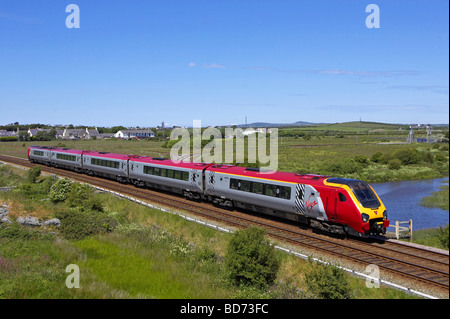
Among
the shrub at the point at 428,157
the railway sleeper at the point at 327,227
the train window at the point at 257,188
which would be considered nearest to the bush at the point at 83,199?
the train window at the point at 257,188

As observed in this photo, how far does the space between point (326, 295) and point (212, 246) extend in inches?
348

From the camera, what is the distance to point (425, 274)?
49.5ft

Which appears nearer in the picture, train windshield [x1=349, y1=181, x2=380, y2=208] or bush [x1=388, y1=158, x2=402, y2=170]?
train windshield [x1=349, y1=181, x2=380, y2=208]

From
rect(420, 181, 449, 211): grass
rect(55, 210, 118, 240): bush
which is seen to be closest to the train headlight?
rect(55, 210, 118, 240): bush

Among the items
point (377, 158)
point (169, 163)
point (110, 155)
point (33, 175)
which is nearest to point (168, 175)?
point (169, 163)

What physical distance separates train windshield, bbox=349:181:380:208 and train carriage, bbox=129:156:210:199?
1280 cm

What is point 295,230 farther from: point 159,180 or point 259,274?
point 159,180

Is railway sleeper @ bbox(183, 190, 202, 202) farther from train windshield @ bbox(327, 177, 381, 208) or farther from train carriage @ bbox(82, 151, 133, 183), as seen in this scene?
train windshield @ bbox(327, 177, 381, 208)

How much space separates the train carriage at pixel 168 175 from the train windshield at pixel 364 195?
12796mm

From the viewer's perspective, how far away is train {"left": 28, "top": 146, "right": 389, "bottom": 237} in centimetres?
1877

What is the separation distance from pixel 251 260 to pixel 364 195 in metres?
7.11

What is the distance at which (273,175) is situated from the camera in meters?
23.6

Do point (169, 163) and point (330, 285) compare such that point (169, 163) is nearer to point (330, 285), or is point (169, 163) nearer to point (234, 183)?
point (234, 183)
